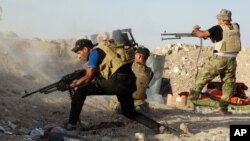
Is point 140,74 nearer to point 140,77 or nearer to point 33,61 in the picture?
point 140,77

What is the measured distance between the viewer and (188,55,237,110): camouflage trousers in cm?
944

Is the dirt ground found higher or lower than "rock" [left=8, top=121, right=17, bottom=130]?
higher

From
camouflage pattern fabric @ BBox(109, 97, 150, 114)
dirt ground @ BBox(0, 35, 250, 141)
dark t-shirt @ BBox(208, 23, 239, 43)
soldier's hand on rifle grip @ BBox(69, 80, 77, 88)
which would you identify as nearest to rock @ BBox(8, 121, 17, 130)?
dirt ground @ BBox(0, 35, 250, 141)

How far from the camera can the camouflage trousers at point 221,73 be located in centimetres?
944

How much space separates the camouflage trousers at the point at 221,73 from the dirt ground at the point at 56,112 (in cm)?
43

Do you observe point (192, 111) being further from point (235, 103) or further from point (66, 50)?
point (66, 50)

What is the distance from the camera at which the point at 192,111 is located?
10.7 m

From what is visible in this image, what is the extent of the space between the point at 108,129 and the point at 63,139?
148cm

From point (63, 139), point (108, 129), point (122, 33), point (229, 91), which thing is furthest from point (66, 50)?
point (63, 139)

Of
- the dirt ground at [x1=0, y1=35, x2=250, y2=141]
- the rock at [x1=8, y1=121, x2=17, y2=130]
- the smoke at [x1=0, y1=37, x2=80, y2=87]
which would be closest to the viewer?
the rock at [x1=8, y1=121, x2=17, y2=130]

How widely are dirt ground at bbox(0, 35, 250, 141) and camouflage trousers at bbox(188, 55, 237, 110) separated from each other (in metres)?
0.43

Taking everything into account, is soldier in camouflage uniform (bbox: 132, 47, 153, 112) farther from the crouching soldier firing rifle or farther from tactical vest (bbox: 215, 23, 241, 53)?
the crouching soldier firing rifle

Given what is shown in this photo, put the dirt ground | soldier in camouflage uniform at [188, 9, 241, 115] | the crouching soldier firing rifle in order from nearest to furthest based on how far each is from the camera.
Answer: the crouching soldier firing rifle < the dirt ground < soldier in camouflage uniform at [188, 9, 241, 115]

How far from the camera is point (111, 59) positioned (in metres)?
7.02
